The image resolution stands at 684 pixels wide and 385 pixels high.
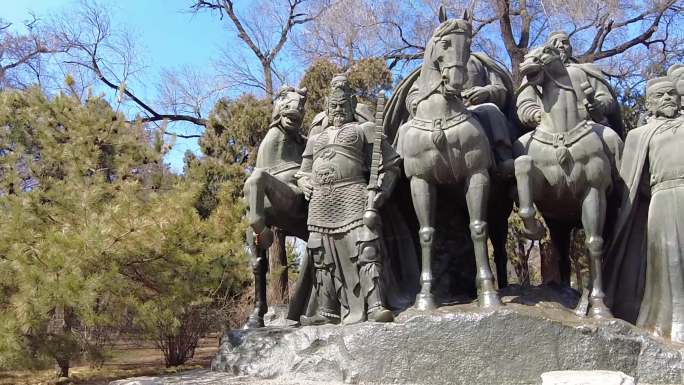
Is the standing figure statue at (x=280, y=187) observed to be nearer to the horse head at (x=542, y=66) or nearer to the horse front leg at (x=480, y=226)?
the horse front leg at (x=480, y=226)

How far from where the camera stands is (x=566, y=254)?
5.68 m

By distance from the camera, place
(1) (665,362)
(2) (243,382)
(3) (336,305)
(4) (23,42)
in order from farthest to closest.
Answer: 1. (4) (23,42)
2. (3) (336,305)
3. (2) (243,382)
4. (1) (665,362)

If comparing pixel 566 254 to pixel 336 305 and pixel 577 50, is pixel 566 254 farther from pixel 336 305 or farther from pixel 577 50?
pixel 577 50

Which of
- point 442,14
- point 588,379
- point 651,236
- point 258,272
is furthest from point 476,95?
point 588,379

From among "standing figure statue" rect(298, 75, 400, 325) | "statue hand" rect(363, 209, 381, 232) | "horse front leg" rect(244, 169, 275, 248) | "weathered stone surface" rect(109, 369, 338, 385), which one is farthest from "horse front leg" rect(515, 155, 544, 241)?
"horse front leg" rect(244, 169, 275, 248)

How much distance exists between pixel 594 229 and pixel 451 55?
174 centimetres

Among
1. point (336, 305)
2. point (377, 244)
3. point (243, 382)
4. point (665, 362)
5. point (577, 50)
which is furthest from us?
point (577, 50)

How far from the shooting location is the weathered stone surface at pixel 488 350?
13.3 feet

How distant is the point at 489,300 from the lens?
4395 millimetres

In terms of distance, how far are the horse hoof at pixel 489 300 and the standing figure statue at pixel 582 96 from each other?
1.52 metres

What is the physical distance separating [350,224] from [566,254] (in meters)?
2.25

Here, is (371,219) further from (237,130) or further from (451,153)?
(237,130)

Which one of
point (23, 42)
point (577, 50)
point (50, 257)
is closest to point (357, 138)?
point (50, 257)

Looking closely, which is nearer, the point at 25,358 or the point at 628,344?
the point at 628,344
